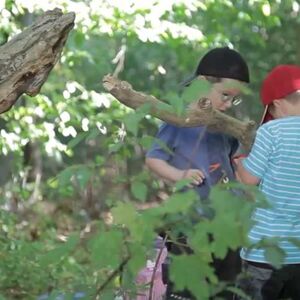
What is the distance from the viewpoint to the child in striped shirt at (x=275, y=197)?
4.17 meters

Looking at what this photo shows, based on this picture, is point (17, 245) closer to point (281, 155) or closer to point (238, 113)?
point (281, 155)

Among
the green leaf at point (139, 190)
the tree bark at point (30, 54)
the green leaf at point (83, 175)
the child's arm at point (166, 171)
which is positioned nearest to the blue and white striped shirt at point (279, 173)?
the child's arm at point (166, 171)

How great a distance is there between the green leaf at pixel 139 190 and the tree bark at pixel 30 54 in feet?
4.47

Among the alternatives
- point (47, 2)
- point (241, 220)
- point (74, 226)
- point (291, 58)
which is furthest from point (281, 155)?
point (291, 58)

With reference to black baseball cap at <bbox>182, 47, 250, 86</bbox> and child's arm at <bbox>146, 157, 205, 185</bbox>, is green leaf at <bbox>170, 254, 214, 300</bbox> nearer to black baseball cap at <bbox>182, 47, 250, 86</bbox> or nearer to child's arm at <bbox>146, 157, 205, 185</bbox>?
child's arm at <bbox>146, 157, 205, 185</bbox>

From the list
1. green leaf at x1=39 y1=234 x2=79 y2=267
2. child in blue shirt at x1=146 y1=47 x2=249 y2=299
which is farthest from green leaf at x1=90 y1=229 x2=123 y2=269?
child in blue shirt at x1=146 y1=47 x2=249 y2=299

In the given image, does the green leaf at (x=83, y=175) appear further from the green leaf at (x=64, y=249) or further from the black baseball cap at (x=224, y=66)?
the black baseball cap at (x=224, y=66)

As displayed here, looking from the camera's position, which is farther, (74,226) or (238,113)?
(238,113)

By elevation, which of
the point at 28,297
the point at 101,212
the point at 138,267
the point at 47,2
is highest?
the point at 138,267

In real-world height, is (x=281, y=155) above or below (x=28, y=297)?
above

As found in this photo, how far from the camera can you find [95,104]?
8.30 m

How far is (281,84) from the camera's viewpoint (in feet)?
14.5

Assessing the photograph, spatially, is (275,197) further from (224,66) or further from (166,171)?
(224,66)

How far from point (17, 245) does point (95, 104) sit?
171 cm
